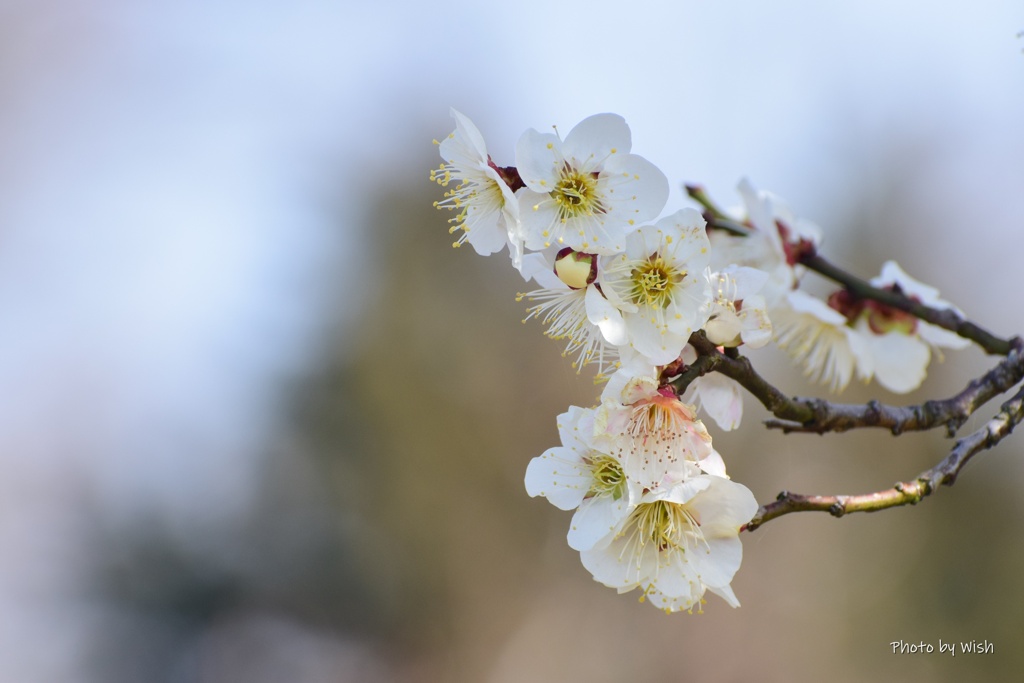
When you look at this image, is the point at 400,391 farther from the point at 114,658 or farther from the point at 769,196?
the point at 769,196

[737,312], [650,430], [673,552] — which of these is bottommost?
[673,552]

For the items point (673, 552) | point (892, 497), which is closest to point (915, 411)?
point (892, 497)

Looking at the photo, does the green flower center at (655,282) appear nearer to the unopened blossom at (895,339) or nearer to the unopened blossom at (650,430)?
the unopened blossom at (650,430)

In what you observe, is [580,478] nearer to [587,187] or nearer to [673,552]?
[673,552]

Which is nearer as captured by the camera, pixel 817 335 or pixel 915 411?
pixel 915 411

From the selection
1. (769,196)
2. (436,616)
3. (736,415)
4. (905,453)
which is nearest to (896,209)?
(905,453)

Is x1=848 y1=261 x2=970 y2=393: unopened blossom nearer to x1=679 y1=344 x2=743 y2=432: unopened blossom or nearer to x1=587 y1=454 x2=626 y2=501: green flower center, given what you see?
x1=679 y1=344 x2=743 y2=432: unopened blossom

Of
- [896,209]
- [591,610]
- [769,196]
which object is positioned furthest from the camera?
[896,209]

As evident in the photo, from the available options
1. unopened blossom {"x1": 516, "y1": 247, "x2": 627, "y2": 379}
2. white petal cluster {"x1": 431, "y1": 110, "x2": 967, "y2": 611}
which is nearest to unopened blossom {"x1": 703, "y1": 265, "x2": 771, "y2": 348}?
white petal cluster {"x1": 431, "y1": 110, "x2": 967, "y2": 611}
